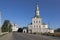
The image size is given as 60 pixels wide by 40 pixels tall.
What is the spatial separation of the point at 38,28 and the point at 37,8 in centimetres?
1679

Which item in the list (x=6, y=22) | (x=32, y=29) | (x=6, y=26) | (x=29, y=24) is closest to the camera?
(x=32, y=29)

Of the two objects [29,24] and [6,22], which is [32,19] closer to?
[29,24]

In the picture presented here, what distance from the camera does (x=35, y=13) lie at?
495 feet

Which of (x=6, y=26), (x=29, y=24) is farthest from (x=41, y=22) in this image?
(x=6, y=26)

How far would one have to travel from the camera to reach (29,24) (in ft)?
532

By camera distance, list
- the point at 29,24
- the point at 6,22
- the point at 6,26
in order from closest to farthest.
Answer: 1. the point at 29,24
2. the point at 6,26
3. the point at 6,22

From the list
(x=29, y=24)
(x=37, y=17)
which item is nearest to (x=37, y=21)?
(x=37, y=17)

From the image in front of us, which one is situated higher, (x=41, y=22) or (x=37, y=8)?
(x=37, y=8)

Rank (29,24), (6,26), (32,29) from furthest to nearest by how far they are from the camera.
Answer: (6,26) < (29,24) < (32,29)

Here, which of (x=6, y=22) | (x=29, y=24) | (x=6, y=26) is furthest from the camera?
(x=6, y=22)

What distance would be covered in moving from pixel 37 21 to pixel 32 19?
4.32 metres

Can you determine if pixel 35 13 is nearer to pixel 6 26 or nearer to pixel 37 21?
pixel 37 21

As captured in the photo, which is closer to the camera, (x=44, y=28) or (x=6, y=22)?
(x=44, y=28)

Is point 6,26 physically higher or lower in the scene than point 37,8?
lower
